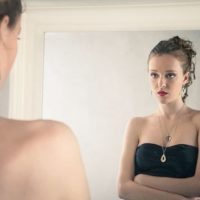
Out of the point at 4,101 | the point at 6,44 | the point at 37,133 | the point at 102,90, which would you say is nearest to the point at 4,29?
the point at 6,44

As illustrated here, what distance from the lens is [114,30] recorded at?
3.13 feet

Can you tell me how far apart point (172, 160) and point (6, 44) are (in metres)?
0.49

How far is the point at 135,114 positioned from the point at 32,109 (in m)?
0.30

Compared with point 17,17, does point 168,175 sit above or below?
below

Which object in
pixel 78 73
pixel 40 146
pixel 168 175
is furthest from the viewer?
pixel 78 73

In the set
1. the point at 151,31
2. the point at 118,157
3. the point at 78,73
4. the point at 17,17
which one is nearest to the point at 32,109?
the point at 78,73

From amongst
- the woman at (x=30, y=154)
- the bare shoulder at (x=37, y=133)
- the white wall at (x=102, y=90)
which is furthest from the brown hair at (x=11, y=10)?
the white wall at (x=102, y=90)

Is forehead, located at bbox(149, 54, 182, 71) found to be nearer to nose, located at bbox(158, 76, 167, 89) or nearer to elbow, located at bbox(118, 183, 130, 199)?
nose, located at bbox(158, 76, 167, 89)

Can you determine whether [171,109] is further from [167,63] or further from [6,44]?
[6,44]

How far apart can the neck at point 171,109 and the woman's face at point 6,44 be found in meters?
0.45

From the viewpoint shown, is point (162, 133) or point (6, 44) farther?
point (162, 133)

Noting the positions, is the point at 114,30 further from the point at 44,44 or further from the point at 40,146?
the point at 40,146

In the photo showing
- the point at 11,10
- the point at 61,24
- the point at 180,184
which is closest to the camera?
the point at 11,10

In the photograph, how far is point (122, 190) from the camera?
89 cm
